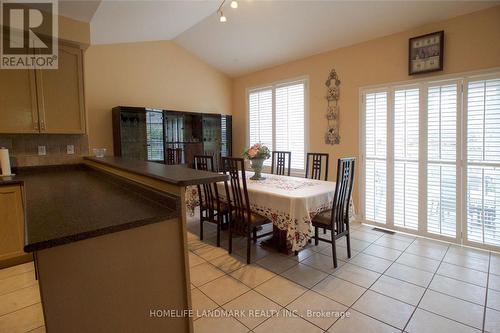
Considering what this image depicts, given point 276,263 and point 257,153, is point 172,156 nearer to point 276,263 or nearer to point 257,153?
point 257,153

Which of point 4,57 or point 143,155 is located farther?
point 143,155

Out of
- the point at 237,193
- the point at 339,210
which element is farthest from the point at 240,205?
the point at 339,210

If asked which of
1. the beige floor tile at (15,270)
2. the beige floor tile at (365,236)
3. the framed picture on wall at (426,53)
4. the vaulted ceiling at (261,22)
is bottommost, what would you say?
the beige floor tile at (15,270)

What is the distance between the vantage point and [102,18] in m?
2.94

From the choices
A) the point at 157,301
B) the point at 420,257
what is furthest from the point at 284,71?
the point at 157,301

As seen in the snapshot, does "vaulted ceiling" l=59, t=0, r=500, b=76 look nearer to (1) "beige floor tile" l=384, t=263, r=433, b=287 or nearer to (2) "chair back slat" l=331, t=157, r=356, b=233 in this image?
(2) "chair back slat" l=331, t=157, r=356, b=233

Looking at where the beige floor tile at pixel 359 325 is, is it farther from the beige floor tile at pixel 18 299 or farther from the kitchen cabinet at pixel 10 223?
the kitchen cabinet at pixel 10 223

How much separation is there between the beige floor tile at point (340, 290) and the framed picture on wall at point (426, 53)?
265 centimetres

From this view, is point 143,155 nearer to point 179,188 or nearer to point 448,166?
point 179,188

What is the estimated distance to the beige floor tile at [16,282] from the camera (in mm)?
2424

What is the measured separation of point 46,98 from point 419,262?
14.3 ft

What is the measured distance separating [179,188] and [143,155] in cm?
329

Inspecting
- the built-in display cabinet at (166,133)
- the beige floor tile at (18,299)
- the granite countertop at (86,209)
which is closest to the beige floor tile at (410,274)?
the granite countertop at (86,209)

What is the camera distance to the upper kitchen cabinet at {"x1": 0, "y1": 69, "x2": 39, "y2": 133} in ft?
9.09
